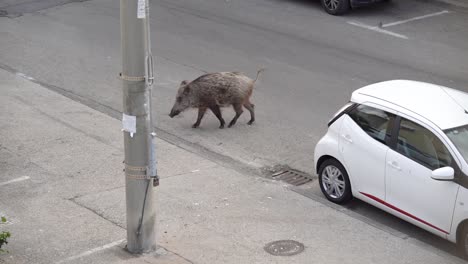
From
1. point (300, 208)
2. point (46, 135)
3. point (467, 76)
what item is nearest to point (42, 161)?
point (46, 135)

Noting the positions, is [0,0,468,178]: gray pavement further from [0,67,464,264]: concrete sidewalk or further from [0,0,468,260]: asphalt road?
[0,67,464,264]: concrete sidewalk

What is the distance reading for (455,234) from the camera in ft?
31.9

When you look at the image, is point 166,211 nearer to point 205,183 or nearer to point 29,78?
point 205,183

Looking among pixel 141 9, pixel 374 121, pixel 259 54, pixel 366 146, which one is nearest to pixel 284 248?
pixel 366 146

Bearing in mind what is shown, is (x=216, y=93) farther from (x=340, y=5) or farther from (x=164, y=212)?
(x=340, y=5)

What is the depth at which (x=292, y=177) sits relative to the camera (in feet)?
40.5

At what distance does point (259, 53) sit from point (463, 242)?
8.89m

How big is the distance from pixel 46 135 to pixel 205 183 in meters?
3.11

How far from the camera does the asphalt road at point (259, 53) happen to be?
14211mm

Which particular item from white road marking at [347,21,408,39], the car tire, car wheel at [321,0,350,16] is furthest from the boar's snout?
car wheel at [321,0,350,16]

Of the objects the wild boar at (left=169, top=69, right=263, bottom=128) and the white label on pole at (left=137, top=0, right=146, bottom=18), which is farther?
the wild boar at (left=169, top=69, right=263, bottom=128)

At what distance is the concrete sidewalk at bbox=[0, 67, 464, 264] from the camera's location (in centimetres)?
948

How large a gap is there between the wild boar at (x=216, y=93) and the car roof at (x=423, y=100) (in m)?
3.16

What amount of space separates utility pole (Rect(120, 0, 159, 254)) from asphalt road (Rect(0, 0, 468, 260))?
3513 millimetres
